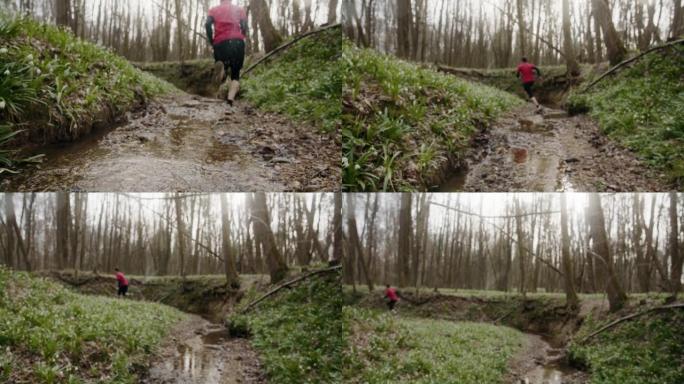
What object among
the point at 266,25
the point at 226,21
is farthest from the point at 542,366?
the point at 226,21

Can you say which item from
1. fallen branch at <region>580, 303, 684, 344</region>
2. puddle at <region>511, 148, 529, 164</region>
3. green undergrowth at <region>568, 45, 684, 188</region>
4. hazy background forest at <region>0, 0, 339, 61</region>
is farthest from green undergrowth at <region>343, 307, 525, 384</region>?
hazy background forest at <region>0, 0, 339, 61</region>

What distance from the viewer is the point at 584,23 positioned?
127 inches

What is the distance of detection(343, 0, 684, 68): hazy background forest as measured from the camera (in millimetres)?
3158

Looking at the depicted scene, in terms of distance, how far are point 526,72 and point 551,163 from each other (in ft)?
2.66

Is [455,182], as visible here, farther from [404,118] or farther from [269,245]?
[269,245]

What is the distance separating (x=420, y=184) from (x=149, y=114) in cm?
246

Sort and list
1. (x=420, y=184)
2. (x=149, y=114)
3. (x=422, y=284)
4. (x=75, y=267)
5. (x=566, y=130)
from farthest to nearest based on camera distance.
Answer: (x=422, y=284) → (x=75, y=267) → (x=149, y=114) → (x=566, y=130) → (x=420, y=184)

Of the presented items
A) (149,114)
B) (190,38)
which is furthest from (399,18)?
(149,114)

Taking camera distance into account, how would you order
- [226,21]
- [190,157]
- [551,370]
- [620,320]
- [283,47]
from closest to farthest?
1. [190,157]
2. [226,21]
3. [551,370]
4. [620,320]
5. [283,47]

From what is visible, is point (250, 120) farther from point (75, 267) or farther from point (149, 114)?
point (75, 267)

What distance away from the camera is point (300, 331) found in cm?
412

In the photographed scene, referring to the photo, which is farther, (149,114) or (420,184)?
Answer: (149,114)

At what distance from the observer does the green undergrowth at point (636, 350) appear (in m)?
3.56

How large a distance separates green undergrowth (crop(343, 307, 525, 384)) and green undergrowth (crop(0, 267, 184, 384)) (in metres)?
2.02
